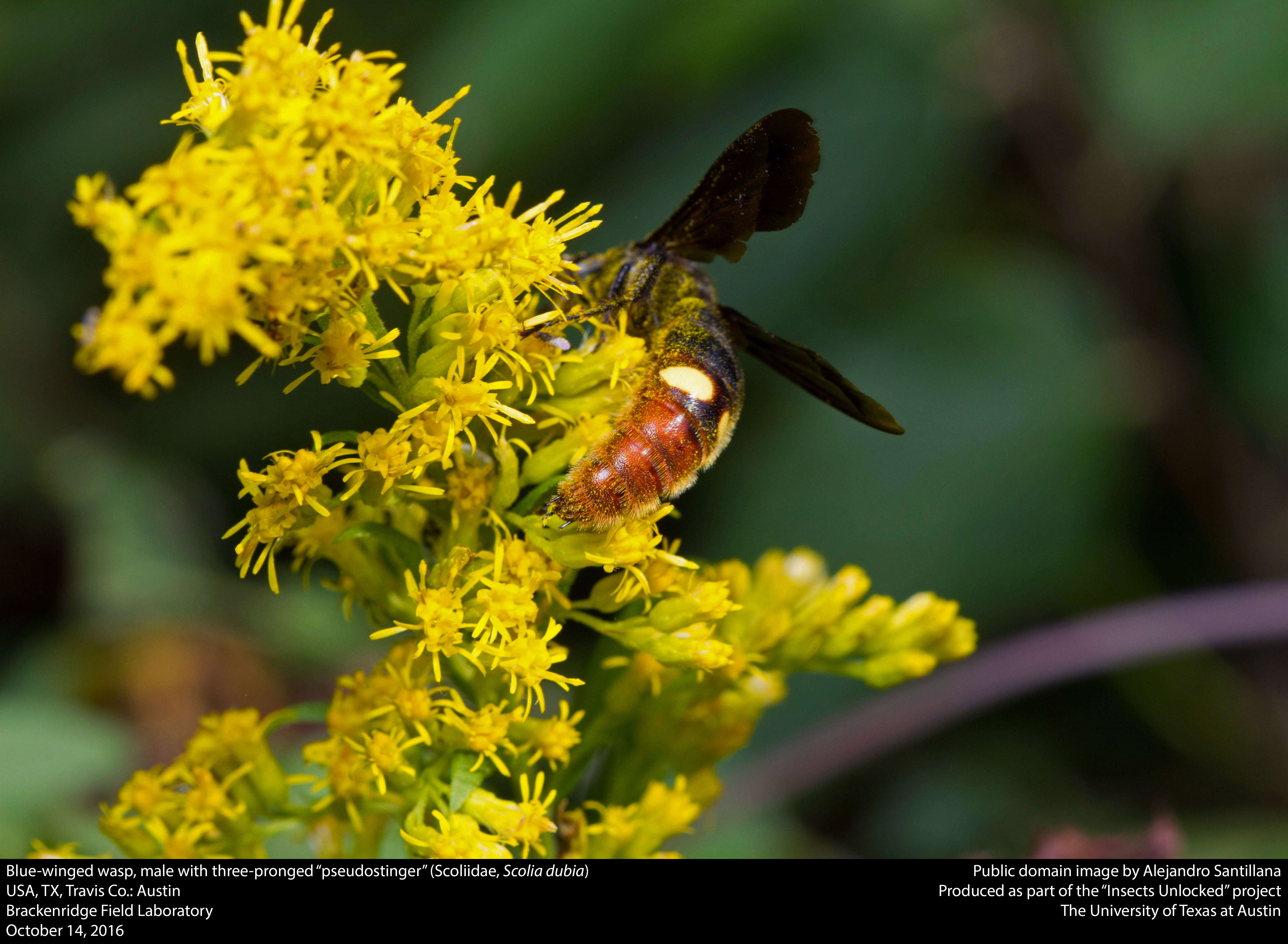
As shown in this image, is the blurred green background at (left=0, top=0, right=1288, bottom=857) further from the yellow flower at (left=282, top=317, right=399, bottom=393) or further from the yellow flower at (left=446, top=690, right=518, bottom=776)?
the yellow flower at (left=282, top=317, right=399, bottom=393)

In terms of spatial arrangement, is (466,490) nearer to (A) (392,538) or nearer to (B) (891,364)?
(A) (392,538)

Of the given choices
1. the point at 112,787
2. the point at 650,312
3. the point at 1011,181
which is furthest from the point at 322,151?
the point at 1011,181

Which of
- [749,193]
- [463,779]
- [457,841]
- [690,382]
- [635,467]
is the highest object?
[749,193]

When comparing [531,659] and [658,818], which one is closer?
[531,659]

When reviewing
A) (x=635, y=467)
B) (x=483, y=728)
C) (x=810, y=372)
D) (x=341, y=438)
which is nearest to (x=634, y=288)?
(x=810, y=372)

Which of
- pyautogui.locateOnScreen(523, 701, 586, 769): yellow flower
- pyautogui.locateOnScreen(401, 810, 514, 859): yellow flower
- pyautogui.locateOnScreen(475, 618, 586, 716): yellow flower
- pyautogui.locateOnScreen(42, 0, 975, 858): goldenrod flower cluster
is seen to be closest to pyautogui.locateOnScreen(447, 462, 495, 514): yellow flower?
pyautogui.locateOnScreen(42, 0, 975, 858): goldenrod flower cluster
